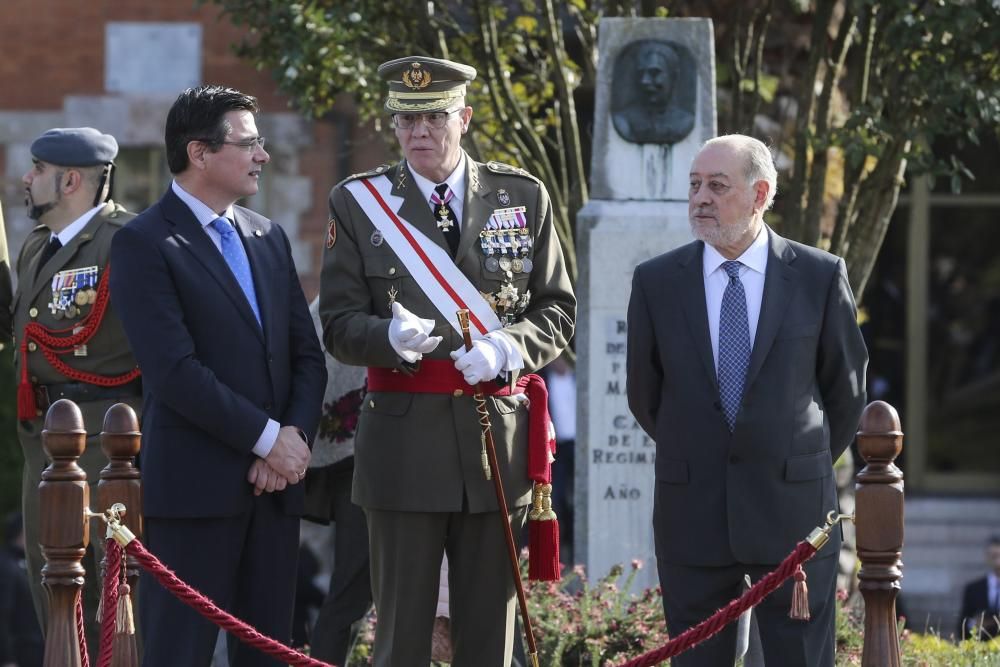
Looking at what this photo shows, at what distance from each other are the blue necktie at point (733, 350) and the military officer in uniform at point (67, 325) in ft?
6.99

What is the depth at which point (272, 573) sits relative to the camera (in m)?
5.02

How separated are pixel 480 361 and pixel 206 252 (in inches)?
35.3

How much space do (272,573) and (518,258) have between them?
1142 mm

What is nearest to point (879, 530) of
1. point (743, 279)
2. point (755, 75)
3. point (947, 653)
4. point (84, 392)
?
point (743, 279)

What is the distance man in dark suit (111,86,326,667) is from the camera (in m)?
4.93

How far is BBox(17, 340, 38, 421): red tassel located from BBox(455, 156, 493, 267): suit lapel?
1776 mm

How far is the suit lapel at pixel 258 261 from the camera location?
5.12 m

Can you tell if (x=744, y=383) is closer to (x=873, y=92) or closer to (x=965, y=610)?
(x=873, y=92)

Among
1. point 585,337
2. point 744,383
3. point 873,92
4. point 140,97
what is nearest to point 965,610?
point 873,92

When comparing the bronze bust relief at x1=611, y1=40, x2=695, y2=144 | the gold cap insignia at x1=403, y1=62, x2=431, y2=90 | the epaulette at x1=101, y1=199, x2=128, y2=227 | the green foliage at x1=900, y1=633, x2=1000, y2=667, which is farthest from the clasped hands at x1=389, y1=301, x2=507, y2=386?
the bronze bust relief at x1=611, y1=40, x2=695, y2=144

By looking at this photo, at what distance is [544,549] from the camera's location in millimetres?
5074

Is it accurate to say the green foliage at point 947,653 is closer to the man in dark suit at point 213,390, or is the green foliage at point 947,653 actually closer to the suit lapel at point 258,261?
the man in dark suit at point 213,390

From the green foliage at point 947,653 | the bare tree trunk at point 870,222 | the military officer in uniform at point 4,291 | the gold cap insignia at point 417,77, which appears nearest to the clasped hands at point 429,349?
the gold cap insignia at point 417,77

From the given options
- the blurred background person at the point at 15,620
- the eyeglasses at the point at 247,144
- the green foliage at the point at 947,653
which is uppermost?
the eyeglasses at the point at 247,144
